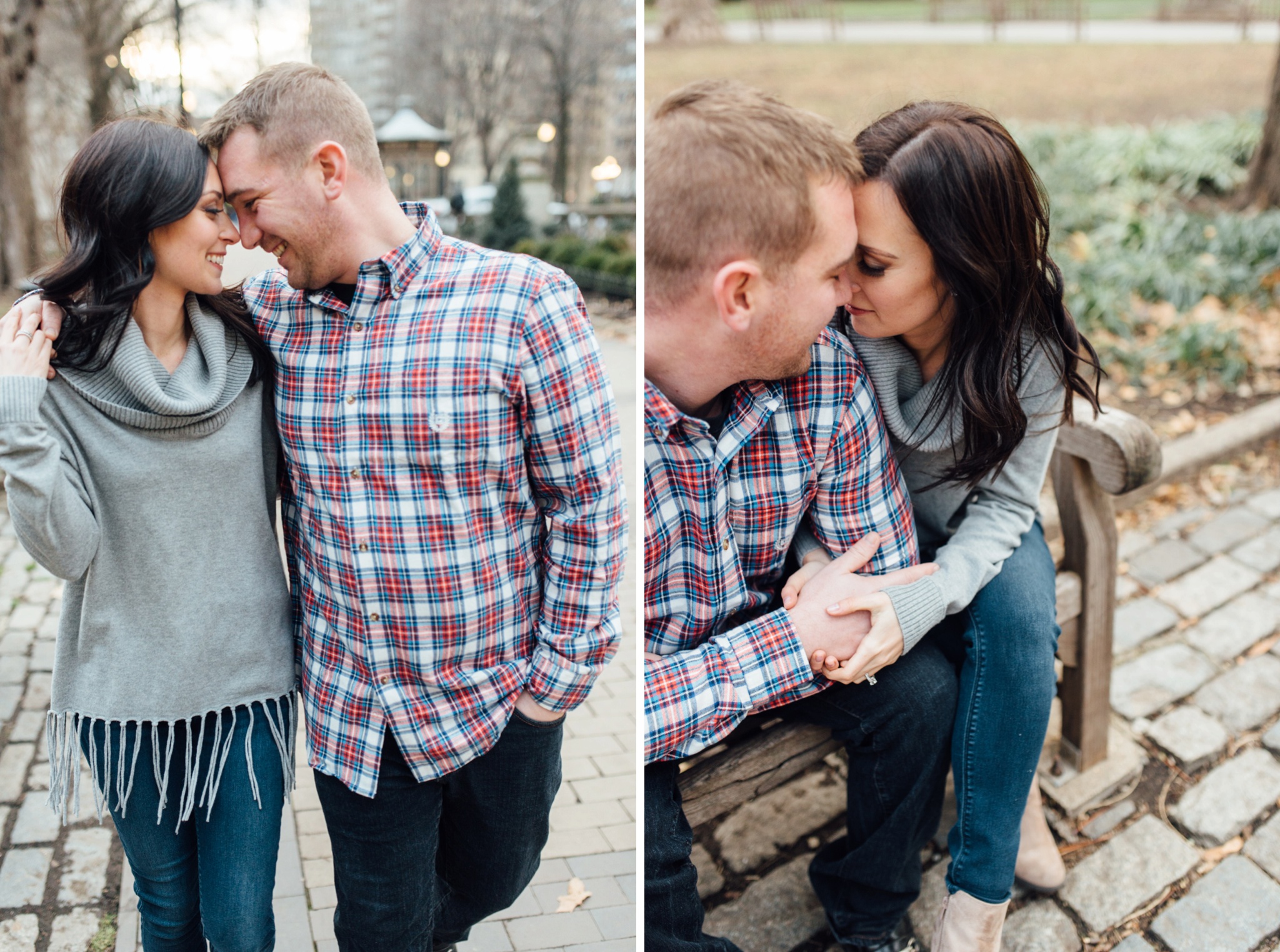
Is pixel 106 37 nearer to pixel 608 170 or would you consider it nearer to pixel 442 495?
pixel 608 170

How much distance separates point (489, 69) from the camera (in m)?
18.1

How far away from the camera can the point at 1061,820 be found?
2703 mm

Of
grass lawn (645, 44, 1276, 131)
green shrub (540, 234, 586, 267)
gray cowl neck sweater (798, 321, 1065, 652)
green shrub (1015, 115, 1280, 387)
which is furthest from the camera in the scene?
green shrub (540, 234, 586, 267)

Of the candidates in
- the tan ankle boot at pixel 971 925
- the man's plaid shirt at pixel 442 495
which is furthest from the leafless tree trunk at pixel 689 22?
the tan ankle boot at pixel 971 925

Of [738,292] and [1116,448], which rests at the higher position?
[738,292]

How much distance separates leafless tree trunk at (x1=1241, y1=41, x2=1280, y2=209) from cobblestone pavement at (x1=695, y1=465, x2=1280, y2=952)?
14.7 ft

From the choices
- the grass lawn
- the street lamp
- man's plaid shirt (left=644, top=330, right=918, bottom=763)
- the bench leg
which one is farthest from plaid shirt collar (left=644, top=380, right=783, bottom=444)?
the street lamp

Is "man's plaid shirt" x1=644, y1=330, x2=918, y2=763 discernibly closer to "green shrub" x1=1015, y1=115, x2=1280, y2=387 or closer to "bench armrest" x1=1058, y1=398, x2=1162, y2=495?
"bench armrest" x1=1058, y1=398, x2=1162, y2=495

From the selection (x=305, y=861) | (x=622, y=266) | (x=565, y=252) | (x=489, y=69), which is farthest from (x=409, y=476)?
(x=489, y=69)

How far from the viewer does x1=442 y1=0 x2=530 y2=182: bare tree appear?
1703 centimetres

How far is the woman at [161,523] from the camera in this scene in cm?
165

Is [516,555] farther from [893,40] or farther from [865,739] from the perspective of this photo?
[893,40]

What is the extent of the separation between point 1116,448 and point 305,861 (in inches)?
88.8

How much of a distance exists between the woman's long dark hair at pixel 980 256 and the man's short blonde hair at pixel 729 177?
8.6 inches
